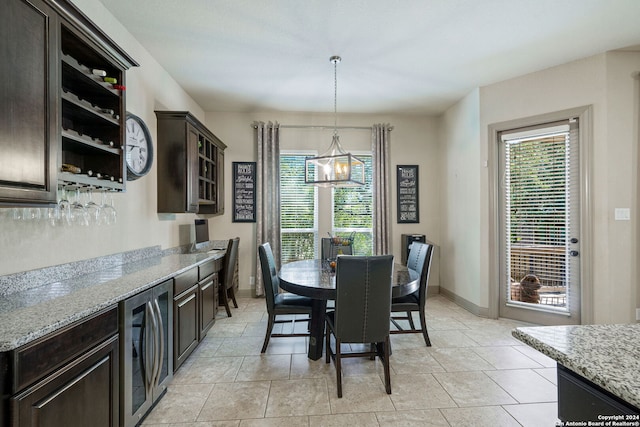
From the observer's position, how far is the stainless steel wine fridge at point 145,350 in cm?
168

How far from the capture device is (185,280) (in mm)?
2484

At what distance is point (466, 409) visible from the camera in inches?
81.1

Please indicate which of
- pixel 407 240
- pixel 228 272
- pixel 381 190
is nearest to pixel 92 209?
pixel 228 272

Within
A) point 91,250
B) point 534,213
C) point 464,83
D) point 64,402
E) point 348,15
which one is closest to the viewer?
point 64,402

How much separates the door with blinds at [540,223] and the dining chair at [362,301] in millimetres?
2449

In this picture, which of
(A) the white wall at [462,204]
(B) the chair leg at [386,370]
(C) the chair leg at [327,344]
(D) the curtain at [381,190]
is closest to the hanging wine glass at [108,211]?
(C) the chair leg at [327,344]

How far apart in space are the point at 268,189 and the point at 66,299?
3327 mm

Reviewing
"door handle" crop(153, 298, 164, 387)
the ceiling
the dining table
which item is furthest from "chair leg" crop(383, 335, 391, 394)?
the ceiling

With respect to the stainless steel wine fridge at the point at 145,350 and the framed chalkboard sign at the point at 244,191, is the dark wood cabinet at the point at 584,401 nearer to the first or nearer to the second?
the stainless steel wine fridge at the point at 145,350

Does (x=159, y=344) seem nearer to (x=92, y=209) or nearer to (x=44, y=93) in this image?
(x=92, y=209)

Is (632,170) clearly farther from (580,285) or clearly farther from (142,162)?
(142,162)

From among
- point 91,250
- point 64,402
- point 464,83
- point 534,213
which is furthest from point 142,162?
point 534,213

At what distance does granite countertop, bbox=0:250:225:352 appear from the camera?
1.14 metres

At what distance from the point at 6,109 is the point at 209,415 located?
2.07 metres
